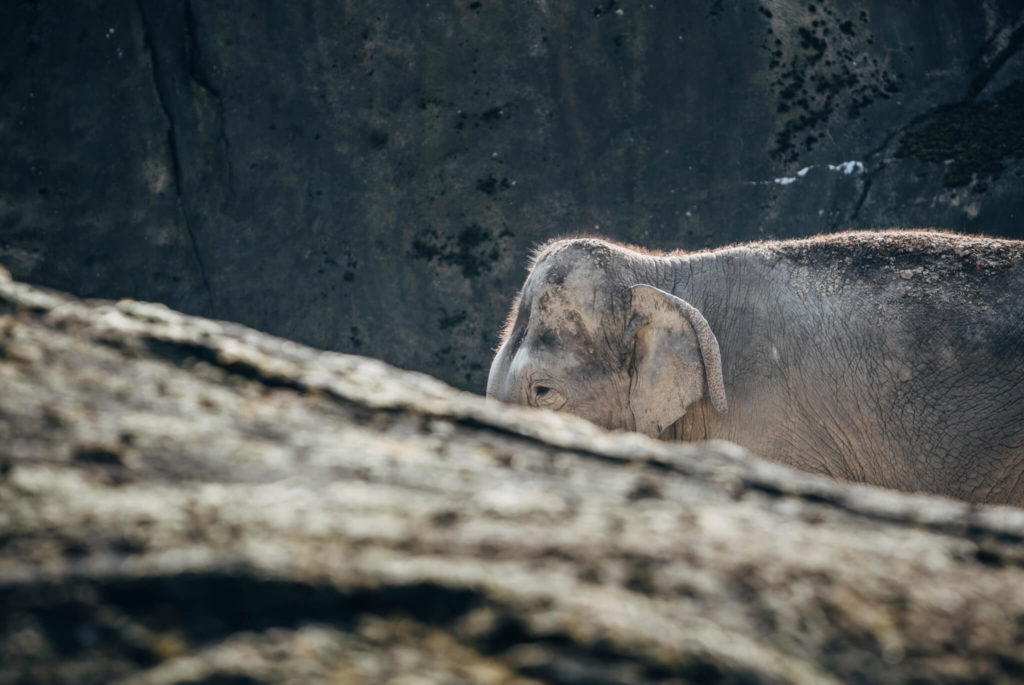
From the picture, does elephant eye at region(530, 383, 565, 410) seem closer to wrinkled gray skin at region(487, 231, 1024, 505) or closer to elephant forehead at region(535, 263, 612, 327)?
wrinkled gray skin at region(487, 231, 1024, 505)

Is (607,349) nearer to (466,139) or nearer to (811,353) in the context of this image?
(811,353)

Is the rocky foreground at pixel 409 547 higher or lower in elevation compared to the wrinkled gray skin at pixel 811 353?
higher

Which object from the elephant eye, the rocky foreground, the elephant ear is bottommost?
the elephant eye

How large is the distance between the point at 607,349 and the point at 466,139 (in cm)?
289

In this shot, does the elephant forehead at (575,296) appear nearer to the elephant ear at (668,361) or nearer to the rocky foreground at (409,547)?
the elephant ear at (668,361)

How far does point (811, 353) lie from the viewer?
165 inches

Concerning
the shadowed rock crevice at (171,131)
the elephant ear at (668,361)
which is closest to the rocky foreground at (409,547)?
the elephant ear at (668,361)

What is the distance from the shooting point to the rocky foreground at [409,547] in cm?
87

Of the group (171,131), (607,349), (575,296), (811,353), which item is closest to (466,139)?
(171,131)

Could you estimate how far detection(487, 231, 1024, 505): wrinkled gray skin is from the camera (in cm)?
393

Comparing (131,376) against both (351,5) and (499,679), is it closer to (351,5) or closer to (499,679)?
(499,679)

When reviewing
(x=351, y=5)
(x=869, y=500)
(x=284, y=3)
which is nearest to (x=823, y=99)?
(x=351, y=5)

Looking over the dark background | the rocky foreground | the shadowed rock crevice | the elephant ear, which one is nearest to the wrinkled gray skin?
the elephant ear

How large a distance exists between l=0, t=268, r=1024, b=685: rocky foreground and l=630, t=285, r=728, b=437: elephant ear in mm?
2828
